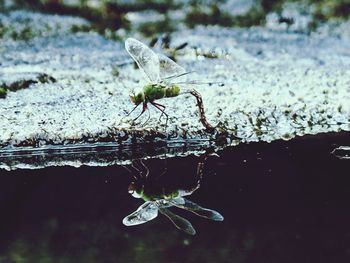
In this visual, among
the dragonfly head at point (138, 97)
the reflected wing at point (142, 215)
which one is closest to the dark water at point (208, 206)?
the reflected wing at point (142, 215)

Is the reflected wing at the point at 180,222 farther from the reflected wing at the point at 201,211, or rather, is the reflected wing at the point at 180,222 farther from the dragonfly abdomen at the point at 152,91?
the dragonfly abdomen at the point at 152,91

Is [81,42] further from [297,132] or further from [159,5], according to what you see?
[297,132]

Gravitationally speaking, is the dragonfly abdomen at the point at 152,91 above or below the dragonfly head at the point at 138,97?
above

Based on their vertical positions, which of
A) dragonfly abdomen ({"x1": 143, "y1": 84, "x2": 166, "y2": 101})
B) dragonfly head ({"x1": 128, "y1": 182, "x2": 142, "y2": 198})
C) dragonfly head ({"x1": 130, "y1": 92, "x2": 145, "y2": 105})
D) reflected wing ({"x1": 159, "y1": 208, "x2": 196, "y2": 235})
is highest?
dragonfly abdomen ({"x1": 143, "y1": 84, "x2": 166, "y2": 101})

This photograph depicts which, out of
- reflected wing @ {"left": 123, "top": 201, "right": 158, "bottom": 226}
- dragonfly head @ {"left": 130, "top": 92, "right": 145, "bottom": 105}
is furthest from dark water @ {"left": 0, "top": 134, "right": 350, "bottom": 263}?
dragonfly head @ {"left": 130, "top": 92, "right": 145, "bottom": 105}

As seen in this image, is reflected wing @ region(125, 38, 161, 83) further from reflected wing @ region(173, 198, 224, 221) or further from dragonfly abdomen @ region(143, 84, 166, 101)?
reflected wing @ region(173, 198, 224, 221)
